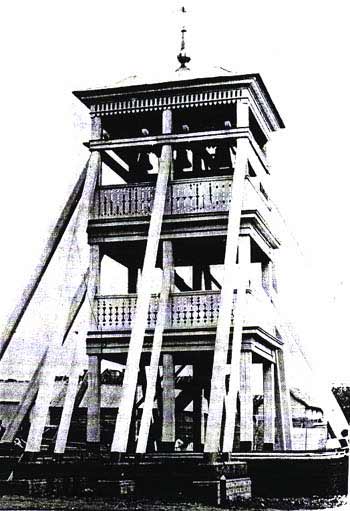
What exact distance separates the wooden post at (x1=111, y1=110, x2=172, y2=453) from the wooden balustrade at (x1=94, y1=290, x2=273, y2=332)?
1453mm

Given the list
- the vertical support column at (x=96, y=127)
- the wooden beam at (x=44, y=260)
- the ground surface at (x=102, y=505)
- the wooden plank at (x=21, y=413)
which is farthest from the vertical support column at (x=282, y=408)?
the vertical support column at (x=96, y=127)

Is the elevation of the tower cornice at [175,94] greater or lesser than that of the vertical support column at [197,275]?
greater

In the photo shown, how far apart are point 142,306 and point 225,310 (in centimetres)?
179

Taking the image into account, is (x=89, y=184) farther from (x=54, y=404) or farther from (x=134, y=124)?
(x=54, y=404)

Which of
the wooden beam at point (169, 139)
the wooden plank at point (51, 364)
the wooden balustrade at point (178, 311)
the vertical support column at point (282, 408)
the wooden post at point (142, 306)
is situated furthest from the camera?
the vertical support column at point (282, 408)

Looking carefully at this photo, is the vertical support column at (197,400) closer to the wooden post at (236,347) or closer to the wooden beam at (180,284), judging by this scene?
the wooden beam at (180,284)

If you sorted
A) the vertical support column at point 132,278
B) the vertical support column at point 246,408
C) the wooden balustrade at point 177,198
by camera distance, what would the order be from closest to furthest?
the vertical support column at point 246,408 → the wooden balustrade at point 177,198 → the vertical support column at point 132,278

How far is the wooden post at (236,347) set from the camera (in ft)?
59.3

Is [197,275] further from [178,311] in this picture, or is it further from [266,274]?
[178,311]

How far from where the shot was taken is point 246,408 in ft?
62.9

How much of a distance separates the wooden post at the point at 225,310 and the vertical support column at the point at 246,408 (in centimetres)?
183

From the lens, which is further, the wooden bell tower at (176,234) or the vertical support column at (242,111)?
the vertical support column at (242,111)

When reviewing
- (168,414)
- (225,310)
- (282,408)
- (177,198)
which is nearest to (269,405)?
(282,408)

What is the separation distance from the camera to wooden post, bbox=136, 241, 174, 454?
18.2 metres
